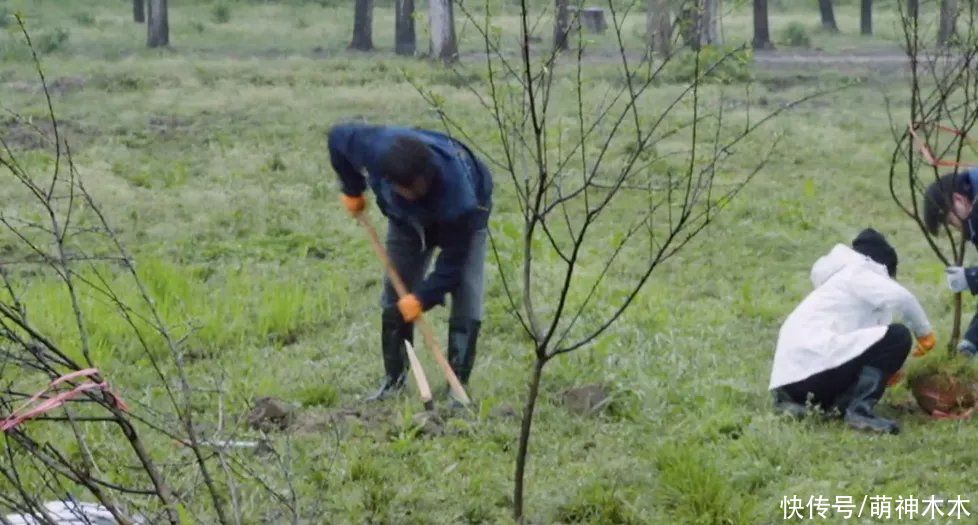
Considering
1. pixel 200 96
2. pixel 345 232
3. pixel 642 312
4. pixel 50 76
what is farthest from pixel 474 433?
pixel 50 76

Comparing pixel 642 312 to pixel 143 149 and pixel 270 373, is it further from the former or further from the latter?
pixel 143 149

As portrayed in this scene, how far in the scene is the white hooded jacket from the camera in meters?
6.10

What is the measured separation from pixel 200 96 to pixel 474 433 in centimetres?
1337

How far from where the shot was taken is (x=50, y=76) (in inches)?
827

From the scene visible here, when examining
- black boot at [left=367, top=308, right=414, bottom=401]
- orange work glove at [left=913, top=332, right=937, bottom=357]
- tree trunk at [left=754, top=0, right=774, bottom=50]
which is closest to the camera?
orange work glove at [left=913, top=332, right=937, bottom=357]

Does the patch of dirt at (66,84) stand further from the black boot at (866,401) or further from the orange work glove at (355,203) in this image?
the black boot at (866,401)

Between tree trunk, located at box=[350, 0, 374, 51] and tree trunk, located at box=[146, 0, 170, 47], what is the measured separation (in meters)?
3.57

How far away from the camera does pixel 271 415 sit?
20.6 feet

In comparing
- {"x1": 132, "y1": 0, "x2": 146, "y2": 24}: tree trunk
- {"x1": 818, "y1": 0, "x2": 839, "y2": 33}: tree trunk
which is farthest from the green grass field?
{"x1": 132, "y1": 0, "x2": 146, "y2": 24}: tree trunk

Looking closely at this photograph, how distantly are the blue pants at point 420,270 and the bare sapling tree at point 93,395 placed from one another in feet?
3.42

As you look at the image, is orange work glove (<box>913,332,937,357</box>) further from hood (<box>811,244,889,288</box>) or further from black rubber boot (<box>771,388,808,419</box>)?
black rubber boot (<box>771,388,808,419</box>)

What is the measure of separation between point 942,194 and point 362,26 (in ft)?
74.4

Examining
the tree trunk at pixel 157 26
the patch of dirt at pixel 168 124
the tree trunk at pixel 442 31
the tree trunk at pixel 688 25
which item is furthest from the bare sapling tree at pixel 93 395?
the tree trunk at pixel 157 26

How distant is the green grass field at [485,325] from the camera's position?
539 centimetres
